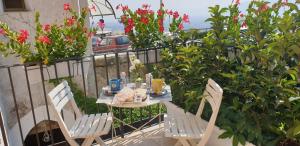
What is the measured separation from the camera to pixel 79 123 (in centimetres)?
245

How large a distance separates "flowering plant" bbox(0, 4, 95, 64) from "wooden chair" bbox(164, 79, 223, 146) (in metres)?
1.31

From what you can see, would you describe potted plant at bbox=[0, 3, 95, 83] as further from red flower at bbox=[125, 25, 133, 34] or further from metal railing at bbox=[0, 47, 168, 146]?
red flower at bbox=[125, 25, 133, 34]

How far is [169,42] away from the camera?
333 cm

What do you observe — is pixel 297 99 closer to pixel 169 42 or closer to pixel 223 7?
pixel 223 7

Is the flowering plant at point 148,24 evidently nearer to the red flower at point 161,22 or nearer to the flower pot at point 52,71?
the red flower at point 161,22

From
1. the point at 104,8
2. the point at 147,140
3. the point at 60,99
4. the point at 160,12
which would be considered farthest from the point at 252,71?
the point at 104,8

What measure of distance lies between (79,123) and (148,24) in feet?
4.82

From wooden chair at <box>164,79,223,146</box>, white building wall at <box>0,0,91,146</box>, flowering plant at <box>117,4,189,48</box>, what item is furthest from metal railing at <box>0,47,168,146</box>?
wooden chair at <box>164,79,223,146</box>

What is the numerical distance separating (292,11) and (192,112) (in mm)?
1339

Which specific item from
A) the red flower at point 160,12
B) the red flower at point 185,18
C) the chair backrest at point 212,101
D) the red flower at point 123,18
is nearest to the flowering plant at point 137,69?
the chair backrest at point 212,101

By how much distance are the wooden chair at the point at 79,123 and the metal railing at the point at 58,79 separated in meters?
0.44

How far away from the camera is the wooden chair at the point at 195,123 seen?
2.06m

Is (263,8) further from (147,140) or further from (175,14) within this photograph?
(147,140)

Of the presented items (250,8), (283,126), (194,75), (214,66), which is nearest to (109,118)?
(194,75)
